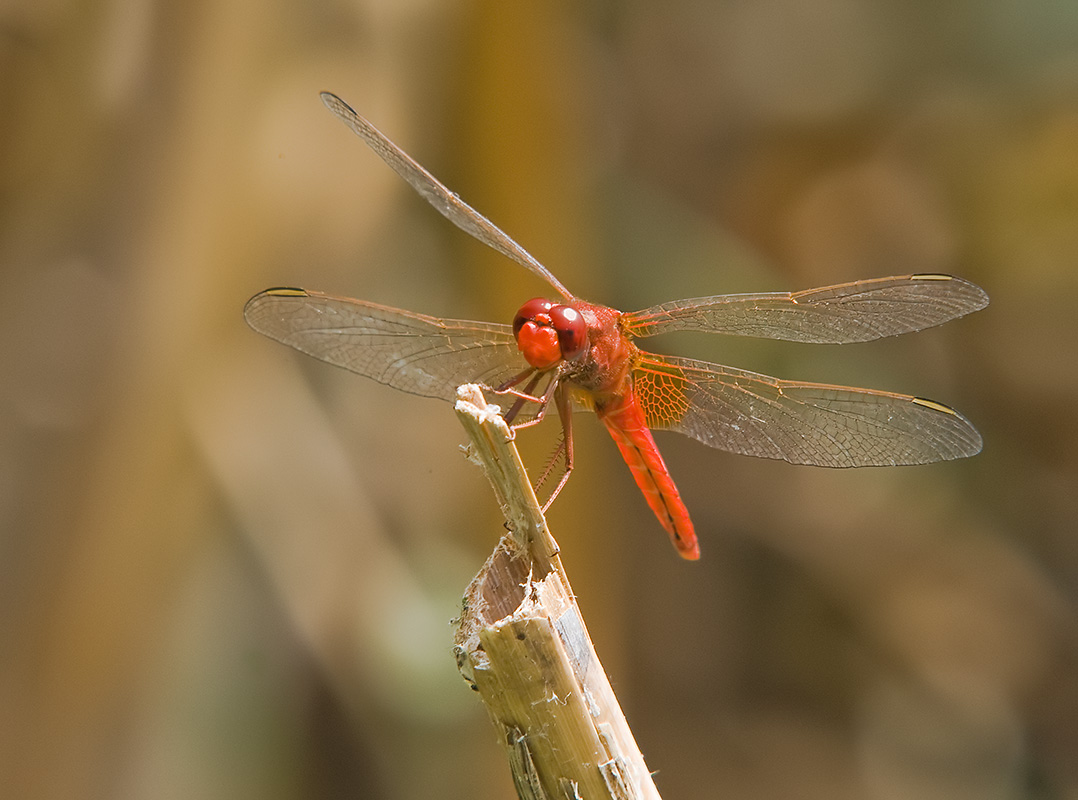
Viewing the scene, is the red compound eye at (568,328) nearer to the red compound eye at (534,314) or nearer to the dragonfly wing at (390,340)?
the red compound eye at (534,314)

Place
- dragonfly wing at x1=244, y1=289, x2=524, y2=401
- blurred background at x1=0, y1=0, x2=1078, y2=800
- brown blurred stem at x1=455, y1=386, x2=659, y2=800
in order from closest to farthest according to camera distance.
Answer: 1. brown blurred stem at x1=455, y1=386, x2=659, y2=800
2. dragonfly wing at x1=244, y1=289, x2=524, y2=401
3. blurred background at x1=0, y1=0, x2=1078, y2=800

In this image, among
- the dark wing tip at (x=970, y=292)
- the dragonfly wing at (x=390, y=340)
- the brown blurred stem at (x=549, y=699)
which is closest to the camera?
the brown blurred stem at (x=549, y=699)

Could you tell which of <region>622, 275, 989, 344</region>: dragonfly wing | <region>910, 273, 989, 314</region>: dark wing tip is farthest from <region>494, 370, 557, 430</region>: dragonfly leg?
<region>910, 273, 989, 314</region>: dark wing tip

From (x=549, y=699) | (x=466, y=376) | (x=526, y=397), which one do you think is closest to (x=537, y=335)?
(x=526, y=397)

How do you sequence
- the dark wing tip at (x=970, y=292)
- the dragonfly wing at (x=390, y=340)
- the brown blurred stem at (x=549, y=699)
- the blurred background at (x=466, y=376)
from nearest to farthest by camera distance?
the brown blurred stem at (x=549, y=699) < the dark wing tip at (x=970, y=292) < the dragonfly wing at (x=390, y=340) < the blurred background at (x=466, y=376)

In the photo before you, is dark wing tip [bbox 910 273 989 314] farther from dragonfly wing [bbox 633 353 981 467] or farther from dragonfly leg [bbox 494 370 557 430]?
dragonfly leg [bbox 494 370 557 430]

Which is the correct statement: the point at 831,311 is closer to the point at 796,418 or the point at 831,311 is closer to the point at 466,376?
the point at 796,418

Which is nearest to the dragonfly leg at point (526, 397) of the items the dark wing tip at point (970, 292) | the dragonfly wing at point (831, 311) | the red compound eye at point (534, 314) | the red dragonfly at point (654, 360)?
the red dragonfly at point (654, 360)
